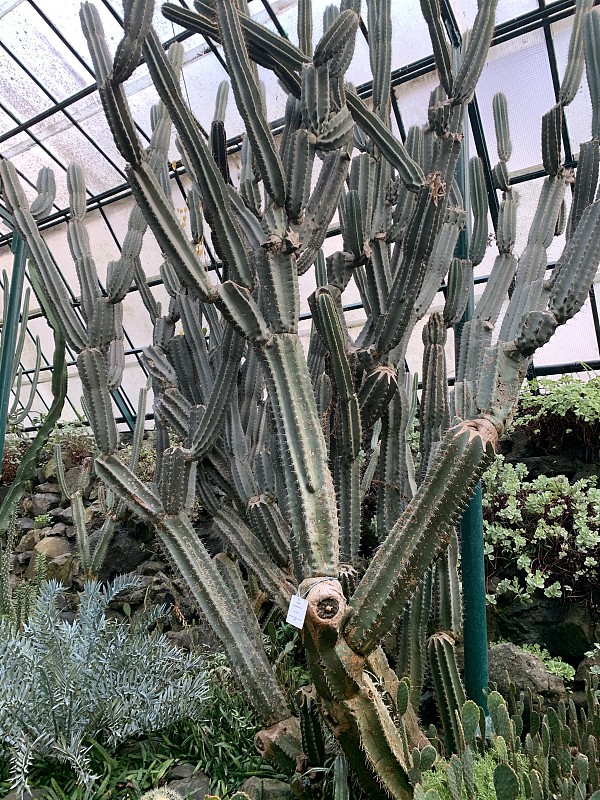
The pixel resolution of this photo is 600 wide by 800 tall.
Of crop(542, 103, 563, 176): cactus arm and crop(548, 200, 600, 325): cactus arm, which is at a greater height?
crop(542, 103, 563, 176): cactus arm

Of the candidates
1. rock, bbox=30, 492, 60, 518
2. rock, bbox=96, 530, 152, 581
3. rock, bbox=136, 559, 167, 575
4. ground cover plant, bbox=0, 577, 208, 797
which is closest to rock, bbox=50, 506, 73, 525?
rock, bbox=30, 492, 60, 518

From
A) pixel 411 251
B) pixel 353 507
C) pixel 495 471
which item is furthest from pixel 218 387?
pixel 495 471

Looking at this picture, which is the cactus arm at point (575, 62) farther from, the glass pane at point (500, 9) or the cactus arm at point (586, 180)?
the glass pane at point (500, 9)

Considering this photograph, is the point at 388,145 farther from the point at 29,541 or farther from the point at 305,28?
the point at 29,541

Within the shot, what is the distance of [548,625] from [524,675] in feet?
1.97

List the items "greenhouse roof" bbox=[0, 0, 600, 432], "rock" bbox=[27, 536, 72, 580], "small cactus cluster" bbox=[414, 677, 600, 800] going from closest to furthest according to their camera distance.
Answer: "small cactus cluster" bbox=[414, 677, 600, 800], "greenhouse roof" bbox=[0, 0, 600, 432], "rock" bbox=[27, 536, 72, 580]

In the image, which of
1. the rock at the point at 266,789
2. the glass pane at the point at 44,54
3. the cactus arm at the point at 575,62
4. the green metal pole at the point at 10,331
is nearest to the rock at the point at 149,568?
the green metal pole at the point at 10,331

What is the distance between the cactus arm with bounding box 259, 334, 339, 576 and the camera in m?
1.74

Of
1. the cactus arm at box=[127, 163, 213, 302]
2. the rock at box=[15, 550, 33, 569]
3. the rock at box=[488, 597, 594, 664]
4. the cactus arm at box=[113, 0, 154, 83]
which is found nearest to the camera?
the cactus arm at box=[113, 0, 154, 83]

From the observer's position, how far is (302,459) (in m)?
1.82

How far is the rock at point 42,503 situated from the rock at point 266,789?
6212 mm

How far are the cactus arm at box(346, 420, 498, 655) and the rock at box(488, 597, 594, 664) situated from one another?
2152 mm

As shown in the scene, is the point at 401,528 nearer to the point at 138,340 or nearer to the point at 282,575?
the point at 282,575

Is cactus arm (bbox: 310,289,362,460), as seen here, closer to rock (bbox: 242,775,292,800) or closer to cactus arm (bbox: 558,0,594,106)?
rock (bbox: 242,775,292,800)
